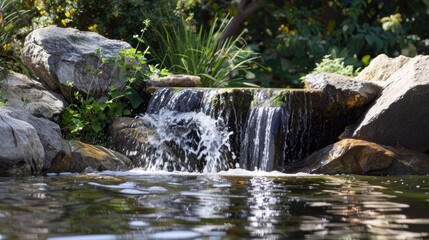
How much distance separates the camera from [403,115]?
33.7ft

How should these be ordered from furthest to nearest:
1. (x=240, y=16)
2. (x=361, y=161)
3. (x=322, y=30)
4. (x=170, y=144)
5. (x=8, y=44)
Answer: (x=322, y=30) < (x=240, y=16) < (x=8, y=44) < (x=170, y=144) < (x=361, y=161)

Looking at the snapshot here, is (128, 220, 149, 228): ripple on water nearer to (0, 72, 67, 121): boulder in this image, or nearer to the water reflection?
the water reflection

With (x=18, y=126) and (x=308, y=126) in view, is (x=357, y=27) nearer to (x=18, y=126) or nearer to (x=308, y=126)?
(x=308, y=126)

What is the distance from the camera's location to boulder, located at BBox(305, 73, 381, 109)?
10.4 meters

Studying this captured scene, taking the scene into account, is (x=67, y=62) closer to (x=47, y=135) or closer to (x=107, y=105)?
(x=107, y=105)

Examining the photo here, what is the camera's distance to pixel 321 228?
439cm

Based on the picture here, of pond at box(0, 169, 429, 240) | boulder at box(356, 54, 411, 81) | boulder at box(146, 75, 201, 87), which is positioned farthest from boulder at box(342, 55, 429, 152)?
pond at box(0, 169, 429, 240)

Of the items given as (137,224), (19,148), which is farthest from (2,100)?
(137,224)

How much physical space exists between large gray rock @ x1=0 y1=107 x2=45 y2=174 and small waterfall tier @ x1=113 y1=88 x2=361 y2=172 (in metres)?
1.75

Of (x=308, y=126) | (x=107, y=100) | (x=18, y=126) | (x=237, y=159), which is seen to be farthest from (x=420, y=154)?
(x=18, y=126)

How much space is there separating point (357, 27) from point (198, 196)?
10.5 metres

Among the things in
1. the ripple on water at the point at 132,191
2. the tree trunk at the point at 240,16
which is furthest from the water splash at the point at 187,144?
the tree trunk at the point at 240,16

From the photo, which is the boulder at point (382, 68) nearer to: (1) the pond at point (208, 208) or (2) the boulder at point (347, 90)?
(2) the boulder at point (347, 90)

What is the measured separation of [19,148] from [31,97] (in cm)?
235
